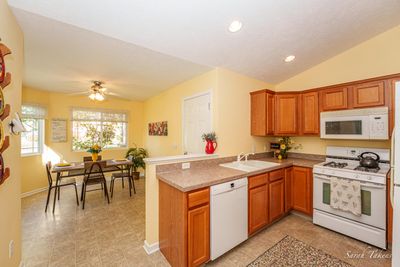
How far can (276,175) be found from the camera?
253cm

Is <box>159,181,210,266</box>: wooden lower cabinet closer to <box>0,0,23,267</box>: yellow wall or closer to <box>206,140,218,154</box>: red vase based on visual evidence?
<box>206,140,218,154</box>: red vase

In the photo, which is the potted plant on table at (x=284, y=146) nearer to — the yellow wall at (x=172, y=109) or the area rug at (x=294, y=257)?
the area rug at (x=294, y=257)

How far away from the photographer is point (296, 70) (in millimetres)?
3217

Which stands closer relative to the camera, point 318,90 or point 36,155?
point 318,90

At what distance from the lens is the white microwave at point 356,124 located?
7.12ft

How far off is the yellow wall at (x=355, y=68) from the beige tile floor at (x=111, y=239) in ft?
4.81

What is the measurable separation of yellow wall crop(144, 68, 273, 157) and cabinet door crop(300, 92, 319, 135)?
80cm

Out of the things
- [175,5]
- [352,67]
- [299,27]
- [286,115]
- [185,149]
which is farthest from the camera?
[185,149]

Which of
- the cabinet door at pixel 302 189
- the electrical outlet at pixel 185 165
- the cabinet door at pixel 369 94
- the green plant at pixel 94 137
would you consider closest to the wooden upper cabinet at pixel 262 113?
the cabinet door at pixel 302 189

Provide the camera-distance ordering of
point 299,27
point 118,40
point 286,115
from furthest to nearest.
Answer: point 286,115
point 299,27
point 118,40

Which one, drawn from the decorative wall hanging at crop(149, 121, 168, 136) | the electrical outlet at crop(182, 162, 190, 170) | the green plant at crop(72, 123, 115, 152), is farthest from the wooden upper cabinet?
the green plant at crop(72, 123, 115, 152)

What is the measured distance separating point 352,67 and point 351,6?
1304mm

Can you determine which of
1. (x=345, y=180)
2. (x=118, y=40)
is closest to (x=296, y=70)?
(x=345, y=180)

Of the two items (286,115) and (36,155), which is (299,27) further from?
(36,155)
